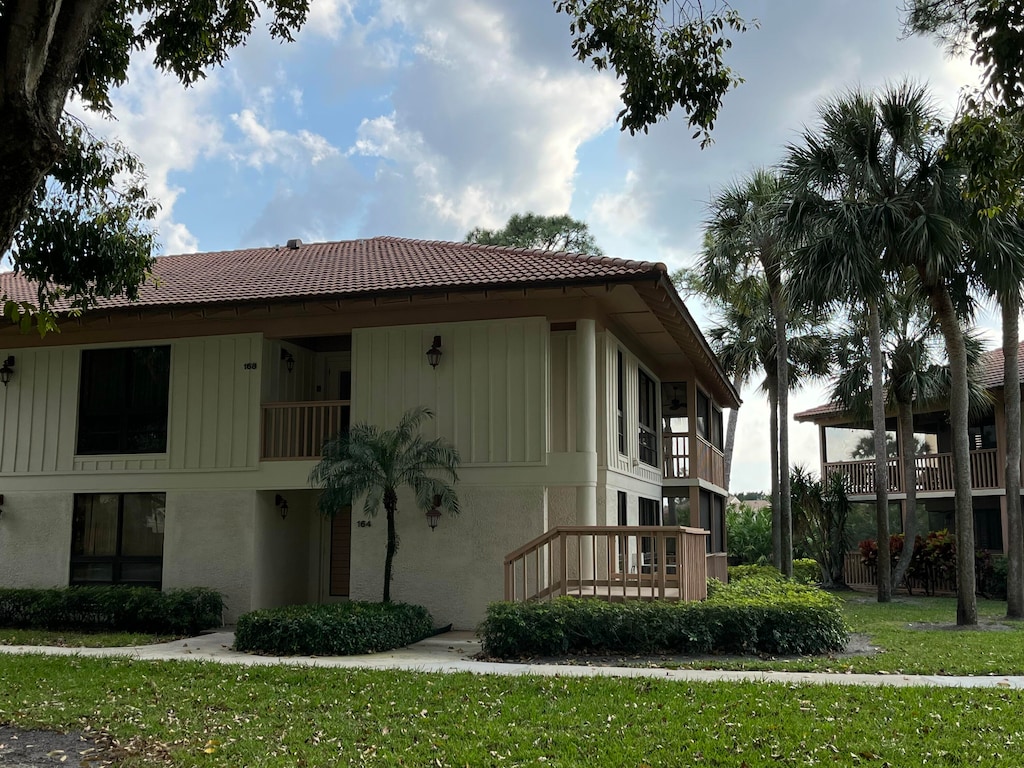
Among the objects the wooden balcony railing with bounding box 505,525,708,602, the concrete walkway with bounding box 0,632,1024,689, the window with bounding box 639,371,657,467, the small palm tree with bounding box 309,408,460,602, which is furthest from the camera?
the window with bounding box 639,371,657,467

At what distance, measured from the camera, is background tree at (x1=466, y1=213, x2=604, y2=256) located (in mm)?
42062

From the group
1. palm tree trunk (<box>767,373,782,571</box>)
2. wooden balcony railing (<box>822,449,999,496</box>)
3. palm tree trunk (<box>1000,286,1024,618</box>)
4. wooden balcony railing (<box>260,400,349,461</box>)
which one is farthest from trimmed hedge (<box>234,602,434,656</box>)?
wooden balcony railing (<box>822,449,999,496</box>)

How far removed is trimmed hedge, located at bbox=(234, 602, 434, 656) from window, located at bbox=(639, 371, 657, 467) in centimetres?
833

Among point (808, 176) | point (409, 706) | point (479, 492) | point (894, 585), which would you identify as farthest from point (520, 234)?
point (409, 706)

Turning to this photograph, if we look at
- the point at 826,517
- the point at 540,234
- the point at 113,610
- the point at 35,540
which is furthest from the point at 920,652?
the point at 540,234

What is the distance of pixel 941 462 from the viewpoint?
2856cm

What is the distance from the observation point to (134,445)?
16609 mm

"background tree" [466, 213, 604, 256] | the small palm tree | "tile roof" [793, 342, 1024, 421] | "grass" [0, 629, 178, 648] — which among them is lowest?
"grass" [0, 629, 178, 648]

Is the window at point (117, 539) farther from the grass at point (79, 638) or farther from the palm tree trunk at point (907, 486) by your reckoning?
Answer: the palm tree trunk at point (907, 486)

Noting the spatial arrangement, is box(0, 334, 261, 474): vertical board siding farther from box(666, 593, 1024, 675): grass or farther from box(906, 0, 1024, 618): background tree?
box(906, 0, 1024, 618): background tree

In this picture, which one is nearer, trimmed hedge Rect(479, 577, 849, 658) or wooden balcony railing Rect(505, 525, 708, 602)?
trimmed hedge Rect(479, 577, 849, 658)

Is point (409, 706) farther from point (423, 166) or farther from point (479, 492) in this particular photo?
point (423, 166)

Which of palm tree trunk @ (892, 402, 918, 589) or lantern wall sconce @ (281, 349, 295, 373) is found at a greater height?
lantern wall sconce @ (281, 349, 295, 373)

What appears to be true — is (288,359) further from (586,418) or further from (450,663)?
(450,663)
